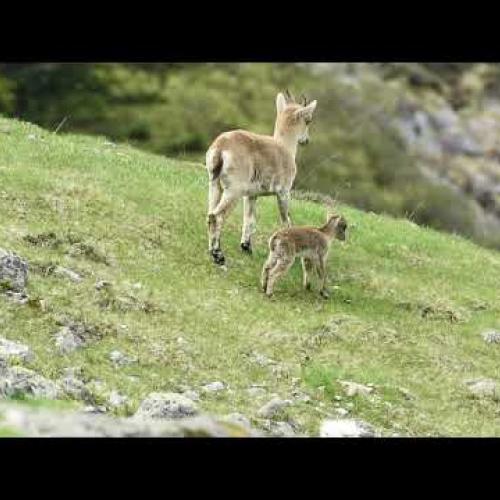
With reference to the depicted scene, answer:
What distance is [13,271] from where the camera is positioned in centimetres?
1547

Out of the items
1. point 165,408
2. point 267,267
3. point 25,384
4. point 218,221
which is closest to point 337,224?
point 267,267

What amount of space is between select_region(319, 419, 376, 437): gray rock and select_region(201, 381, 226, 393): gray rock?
4.50 feet

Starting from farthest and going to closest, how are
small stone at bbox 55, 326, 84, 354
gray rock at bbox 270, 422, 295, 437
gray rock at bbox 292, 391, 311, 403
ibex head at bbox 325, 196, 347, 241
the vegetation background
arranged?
the vegetation background → ibex head at bbox 325, 196, 347, 241 → gray rock at bbox 292, 391, 311, 403 → small stone at bbox 55, 326, 84, 354 → gray rock at bbox 270, 422, 295, 437

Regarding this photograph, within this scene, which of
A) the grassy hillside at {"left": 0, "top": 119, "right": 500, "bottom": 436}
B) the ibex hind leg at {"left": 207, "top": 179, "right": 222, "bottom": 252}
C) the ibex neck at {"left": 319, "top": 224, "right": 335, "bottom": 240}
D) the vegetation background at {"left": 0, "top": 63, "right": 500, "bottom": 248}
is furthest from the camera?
the vegetation background at {"left": 0, "top": 63, "right": 500, "bottom": 248}

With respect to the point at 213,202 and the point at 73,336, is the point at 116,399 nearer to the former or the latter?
the point at 73,336

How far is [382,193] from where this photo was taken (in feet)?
186

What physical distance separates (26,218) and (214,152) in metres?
3.45

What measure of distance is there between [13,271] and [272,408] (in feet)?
14.2

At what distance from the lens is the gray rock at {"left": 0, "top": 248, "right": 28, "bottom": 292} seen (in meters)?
15.3

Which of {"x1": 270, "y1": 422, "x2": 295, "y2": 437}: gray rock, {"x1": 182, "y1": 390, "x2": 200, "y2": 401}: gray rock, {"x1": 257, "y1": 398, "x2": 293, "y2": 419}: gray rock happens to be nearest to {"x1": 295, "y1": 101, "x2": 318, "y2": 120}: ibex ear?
{"x1": 257, "y1": 398, "x2": 293, "y2": 419}: gray rock

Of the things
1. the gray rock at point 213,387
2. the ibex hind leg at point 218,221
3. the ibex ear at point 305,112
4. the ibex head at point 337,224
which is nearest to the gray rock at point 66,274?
the gray rock at point 213,387

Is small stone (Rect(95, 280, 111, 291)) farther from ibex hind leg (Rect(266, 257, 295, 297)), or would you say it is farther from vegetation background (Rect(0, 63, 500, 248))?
vegetation background (Rect(0, 63, 500, 248))
